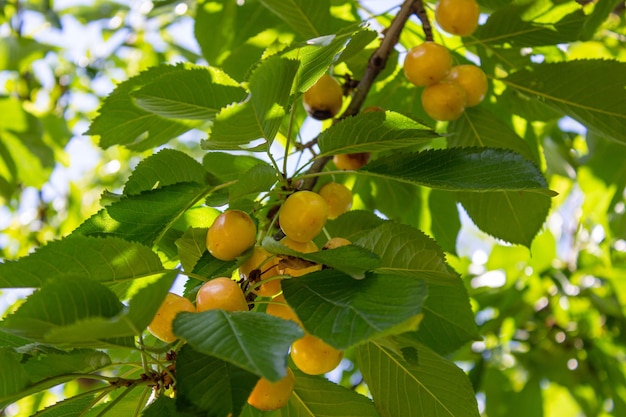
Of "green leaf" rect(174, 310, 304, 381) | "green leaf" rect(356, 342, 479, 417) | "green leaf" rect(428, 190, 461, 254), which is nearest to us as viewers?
"green leaf" rect(174, 310, 304, 381)

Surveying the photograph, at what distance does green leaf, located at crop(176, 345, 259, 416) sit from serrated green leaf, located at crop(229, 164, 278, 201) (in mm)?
242

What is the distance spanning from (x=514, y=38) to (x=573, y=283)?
5.54 feet

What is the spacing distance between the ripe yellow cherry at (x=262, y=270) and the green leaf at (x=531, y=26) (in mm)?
916

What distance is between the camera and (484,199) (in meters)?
1.58

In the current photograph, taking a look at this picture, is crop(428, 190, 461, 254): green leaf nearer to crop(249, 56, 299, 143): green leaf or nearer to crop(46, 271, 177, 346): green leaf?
crop(249, 56, 299, 143): green leaf

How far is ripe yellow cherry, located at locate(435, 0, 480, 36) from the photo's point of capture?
1500mm

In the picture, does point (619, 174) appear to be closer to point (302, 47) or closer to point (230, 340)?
point (302, 47)

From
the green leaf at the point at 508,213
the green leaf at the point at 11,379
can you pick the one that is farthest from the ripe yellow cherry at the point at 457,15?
the green leaf at the point at 11,379

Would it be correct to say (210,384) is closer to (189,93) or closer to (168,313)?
(168,313)

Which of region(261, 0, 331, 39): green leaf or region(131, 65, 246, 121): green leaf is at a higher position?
region(131, 65, 246, 121): green leaf

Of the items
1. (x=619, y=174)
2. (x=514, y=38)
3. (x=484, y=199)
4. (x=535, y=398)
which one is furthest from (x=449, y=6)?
(x=535, y=398)

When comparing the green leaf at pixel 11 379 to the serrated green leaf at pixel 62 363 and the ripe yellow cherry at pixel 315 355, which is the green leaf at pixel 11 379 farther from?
the ripe yellow cherry at pixel 315 355

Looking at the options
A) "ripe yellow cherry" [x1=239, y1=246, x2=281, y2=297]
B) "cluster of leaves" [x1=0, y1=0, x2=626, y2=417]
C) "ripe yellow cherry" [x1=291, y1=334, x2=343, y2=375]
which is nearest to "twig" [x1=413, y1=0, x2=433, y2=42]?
"cluster of leaves" [x1=0, y1=0, x2=626, y2=417]

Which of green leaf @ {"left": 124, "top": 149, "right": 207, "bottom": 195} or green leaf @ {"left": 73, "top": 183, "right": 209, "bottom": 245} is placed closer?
green leaf @ {"left": 73, "top": 183, "right": 209, "bottom": 245}
